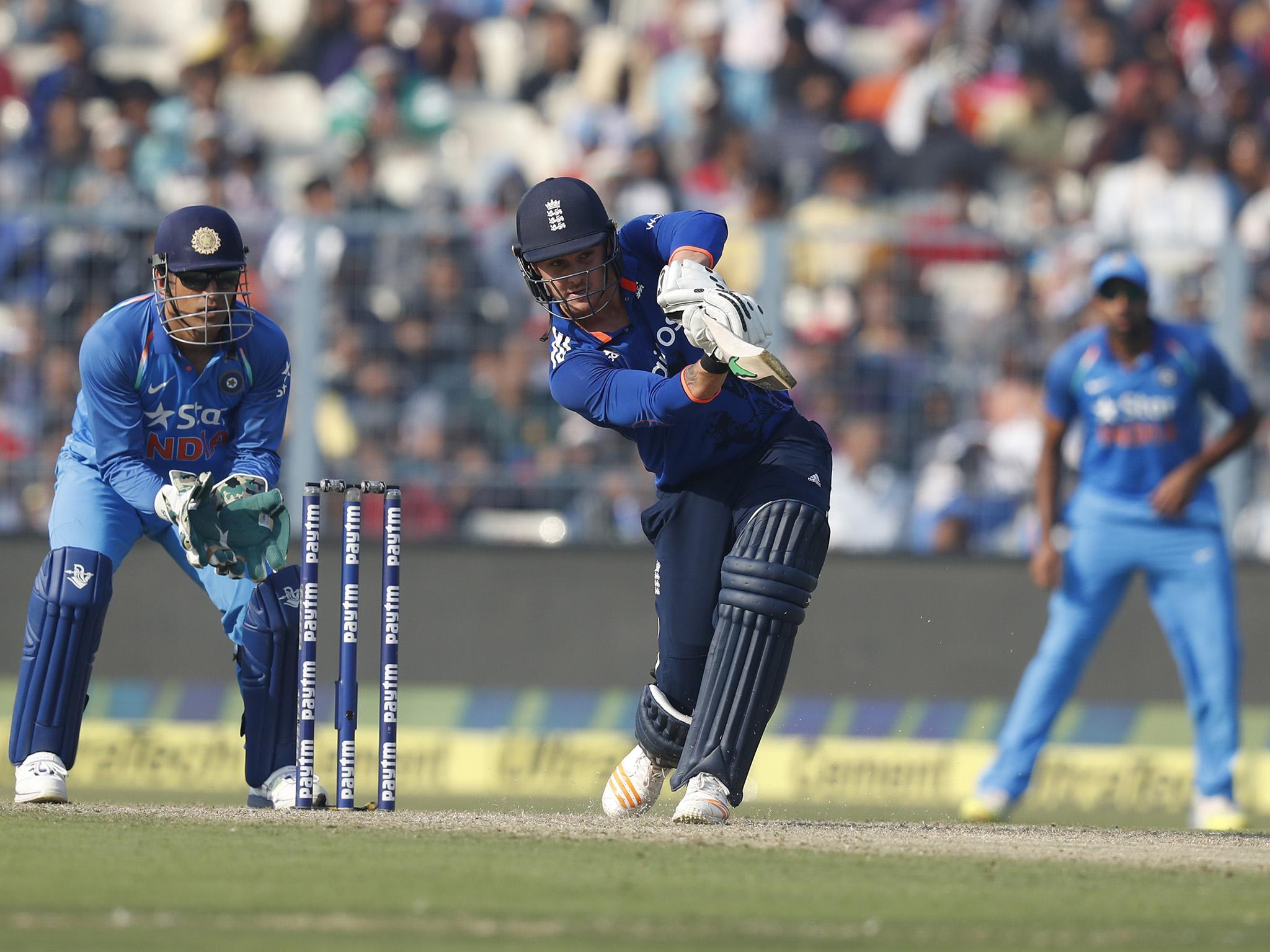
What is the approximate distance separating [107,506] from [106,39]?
9.25 meters

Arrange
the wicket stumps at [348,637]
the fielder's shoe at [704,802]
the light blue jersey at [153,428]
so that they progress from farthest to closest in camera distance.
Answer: the light blue jersey at [153,428]
the wicket stumps at [348,637]
the fielder's shoe at [704,802]

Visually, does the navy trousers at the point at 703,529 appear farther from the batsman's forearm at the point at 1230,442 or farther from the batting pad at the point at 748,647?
the batsman's forearm at the point at 1230,442

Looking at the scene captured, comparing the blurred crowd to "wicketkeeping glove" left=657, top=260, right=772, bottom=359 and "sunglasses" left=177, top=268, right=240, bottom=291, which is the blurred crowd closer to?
"sunglasses" left=177, top=268, right=240, bottom=291

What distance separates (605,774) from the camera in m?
9.45

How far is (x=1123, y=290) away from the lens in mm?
7953

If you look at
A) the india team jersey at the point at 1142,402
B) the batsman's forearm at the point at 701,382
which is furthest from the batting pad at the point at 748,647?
the india team jersey at the point at 1142,402

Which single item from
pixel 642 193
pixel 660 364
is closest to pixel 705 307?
pixel 660 364

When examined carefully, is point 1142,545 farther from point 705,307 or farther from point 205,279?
point 205,279

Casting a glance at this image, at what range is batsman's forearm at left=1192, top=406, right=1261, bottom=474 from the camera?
791cm

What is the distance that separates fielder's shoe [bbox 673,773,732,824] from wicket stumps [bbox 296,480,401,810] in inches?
34.9

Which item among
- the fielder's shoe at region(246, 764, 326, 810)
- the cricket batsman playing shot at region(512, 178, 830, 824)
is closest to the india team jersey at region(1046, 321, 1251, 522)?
the cricket batsman playing shot at region(512, 178, 830, 824)

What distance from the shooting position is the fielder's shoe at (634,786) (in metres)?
6.35

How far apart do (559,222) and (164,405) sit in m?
1.42

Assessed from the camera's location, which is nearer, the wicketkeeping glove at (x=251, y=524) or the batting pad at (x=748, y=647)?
the batting pad at (x=748, y=647)
